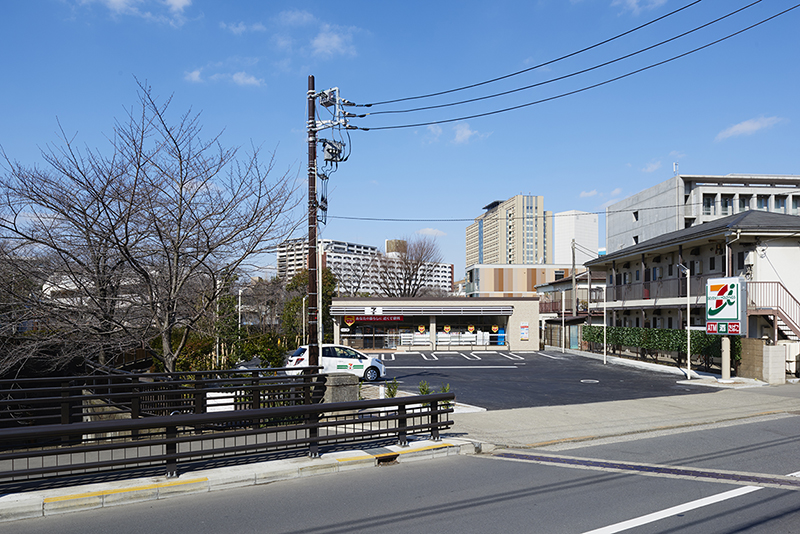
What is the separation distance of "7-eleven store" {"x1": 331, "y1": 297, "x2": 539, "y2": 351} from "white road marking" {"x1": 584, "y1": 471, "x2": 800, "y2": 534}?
34.3 metres

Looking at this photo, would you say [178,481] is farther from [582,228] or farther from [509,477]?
[582,228]

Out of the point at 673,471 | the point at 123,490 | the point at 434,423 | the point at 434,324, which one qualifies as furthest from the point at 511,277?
the point at 123,490

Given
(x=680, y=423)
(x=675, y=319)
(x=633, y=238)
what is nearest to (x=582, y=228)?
(x=633, y=238)

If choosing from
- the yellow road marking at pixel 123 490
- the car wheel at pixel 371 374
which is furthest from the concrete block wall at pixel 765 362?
the yellow road marking at pixel 123 490

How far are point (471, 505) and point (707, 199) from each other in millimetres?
Answer: 70482

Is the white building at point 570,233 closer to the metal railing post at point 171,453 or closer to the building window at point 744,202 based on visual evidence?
the building window at point 744,202

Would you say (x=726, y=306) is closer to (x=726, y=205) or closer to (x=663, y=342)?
(x=663, y=342)

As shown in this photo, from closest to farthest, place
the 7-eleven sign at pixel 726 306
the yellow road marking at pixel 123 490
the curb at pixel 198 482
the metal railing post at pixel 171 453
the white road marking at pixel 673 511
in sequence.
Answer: the white road marking at pixel 673 511
the curb at pixel 198 482
the yellow road marking at pixel 123 490
the metal railing post at pixel 171 453
the 7-eleven sign at pixel 726 306

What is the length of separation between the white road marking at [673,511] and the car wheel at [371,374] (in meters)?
16.3

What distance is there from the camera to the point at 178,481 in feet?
24.0

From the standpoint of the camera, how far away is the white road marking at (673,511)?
6.03 metres

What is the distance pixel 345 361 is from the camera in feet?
73.0

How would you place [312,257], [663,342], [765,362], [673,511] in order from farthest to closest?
[663,342]
[765,362]
[312,257]
[673,511]

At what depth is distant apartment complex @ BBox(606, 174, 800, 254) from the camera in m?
66.5
